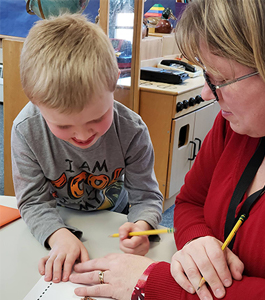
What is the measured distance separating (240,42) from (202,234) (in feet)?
1.47

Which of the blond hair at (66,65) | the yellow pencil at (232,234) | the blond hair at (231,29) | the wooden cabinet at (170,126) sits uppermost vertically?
the blond hair at (231,29)

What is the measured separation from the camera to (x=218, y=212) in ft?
2.84

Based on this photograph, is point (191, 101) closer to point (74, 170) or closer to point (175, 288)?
point (74, 170)

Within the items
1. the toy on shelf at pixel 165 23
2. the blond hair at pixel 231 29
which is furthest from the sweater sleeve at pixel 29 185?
the toy on shelf at pixel 165 23

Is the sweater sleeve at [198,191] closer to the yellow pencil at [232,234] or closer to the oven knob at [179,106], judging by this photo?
the yellow pencil at [232,234]

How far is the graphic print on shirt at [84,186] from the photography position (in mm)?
1041

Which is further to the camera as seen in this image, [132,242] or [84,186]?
[84,186]

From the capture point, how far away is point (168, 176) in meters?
2.54

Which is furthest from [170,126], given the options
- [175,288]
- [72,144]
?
[175,288]

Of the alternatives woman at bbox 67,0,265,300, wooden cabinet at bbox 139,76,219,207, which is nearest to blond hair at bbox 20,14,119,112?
woman at bbox 67,0,265,300

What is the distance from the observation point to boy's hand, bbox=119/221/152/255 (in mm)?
852

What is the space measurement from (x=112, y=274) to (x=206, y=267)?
209 millimetres

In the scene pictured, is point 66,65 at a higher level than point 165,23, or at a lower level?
lower

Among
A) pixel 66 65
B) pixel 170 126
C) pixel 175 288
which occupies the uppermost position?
pixel 66 65
